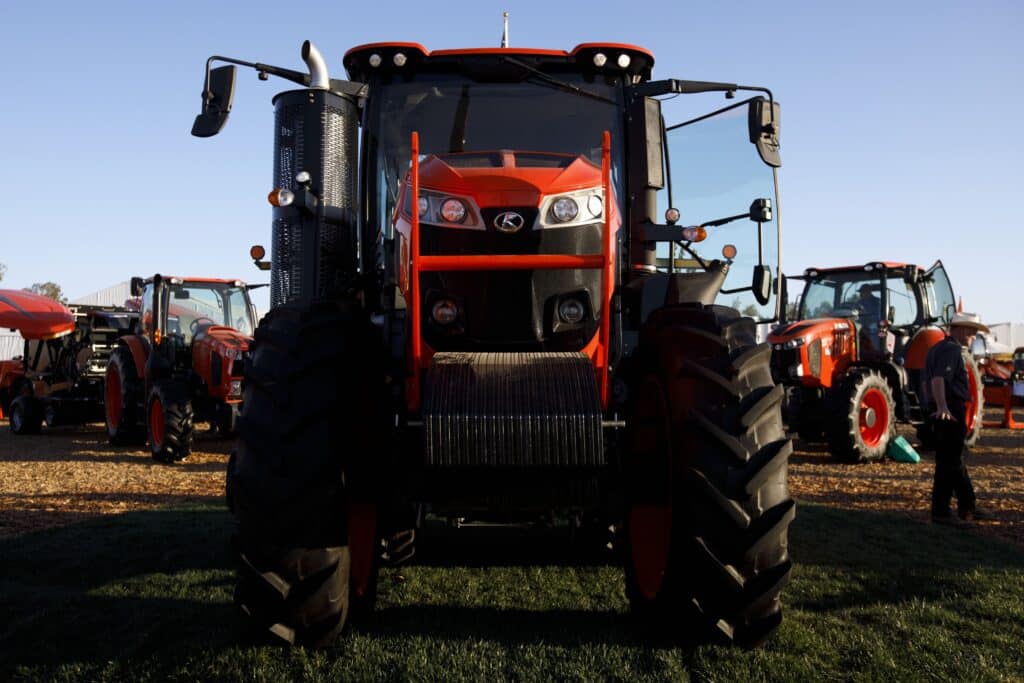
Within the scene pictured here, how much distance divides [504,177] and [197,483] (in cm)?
737

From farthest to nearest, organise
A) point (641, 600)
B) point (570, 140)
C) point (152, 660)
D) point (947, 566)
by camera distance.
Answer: point (947, 566) < point (570, 140) < point (641, 600) < point (152, 660)

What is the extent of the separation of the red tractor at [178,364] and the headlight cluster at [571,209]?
348 inches

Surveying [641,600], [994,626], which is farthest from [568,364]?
[994,626]

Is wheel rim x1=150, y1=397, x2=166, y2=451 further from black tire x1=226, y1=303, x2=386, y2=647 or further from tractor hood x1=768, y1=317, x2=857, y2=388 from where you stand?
black tire x1=226, y1=303, x2=386, y2=647

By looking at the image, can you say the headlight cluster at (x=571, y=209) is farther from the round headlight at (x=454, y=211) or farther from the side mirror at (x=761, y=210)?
the side mirror at (x=761, y=210)

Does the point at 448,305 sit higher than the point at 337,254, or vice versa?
the point at 337,254

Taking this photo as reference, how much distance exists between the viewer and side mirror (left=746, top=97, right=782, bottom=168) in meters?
4.51

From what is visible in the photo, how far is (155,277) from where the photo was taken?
13.9 meters

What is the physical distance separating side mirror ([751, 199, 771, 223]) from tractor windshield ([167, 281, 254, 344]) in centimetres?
1138

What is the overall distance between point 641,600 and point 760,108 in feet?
8.12

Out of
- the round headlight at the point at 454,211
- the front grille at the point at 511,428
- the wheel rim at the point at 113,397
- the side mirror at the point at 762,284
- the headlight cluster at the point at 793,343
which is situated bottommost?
the wheel rim at the point at 113,397

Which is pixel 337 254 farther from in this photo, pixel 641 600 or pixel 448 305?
pixel 641 600

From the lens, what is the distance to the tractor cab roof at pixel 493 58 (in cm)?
466

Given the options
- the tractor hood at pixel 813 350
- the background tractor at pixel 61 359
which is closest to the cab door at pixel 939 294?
the tractor hood at pixel 813 350
